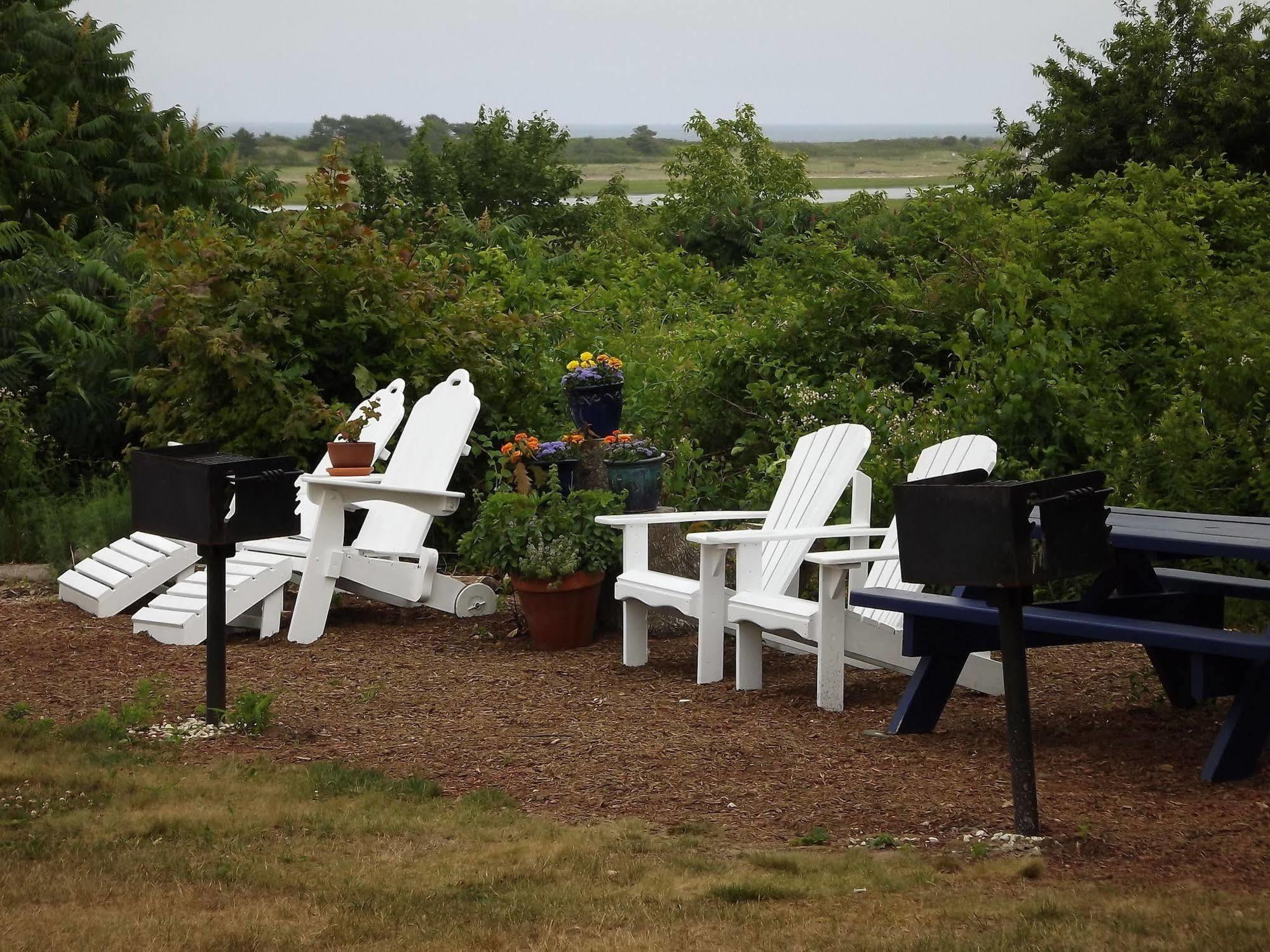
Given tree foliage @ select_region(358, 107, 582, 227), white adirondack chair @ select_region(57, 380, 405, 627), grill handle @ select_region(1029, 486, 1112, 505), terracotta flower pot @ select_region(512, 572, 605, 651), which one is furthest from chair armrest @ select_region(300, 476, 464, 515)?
tree foliage @ select_region(358, 107, 582, 227)

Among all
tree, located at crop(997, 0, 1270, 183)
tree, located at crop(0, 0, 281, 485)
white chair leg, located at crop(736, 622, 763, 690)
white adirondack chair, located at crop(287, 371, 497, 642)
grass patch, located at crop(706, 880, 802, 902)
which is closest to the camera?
grass patch, located at crop(706, 880, 802, 902)

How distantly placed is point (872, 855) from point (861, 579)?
7.28 ft

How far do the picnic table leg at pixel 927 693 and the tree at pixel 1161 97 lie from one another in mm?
11041

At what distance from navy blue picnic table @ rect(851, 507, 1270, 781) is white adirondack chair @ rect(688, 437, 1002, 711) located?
259mm

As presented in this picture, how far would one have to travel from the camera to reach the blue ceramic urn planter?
718cm

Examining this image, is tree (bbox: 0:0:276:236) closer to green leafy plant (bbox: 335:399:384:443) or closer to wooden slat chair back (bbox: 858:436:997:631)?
green leafy plant (bbox: 335:399:384:443)

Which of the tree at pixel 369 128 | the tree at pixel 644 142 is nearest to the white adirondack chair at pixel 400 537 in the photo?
the tree at pixel 369 128

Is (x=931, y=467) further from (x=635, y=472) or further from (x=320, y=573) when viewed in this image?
(x=320, y=573)

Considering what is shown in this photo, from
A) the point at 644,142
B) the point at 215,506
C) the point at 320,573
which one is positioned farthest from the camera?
the point at 644,142

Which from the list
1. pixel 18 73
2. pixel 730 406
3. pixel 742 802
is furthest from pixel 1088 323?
pixel 18 73

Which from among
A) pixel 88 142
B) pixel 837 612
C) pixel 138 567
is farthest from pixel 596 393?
pixel 88 142

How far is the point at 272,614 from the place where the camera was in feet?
21.6

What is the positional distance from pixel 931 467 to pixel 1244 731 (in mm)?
1689

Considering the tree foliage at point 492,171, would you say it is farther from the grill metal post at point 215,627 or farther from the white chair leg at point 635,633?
the grill metal post at point 215,627
